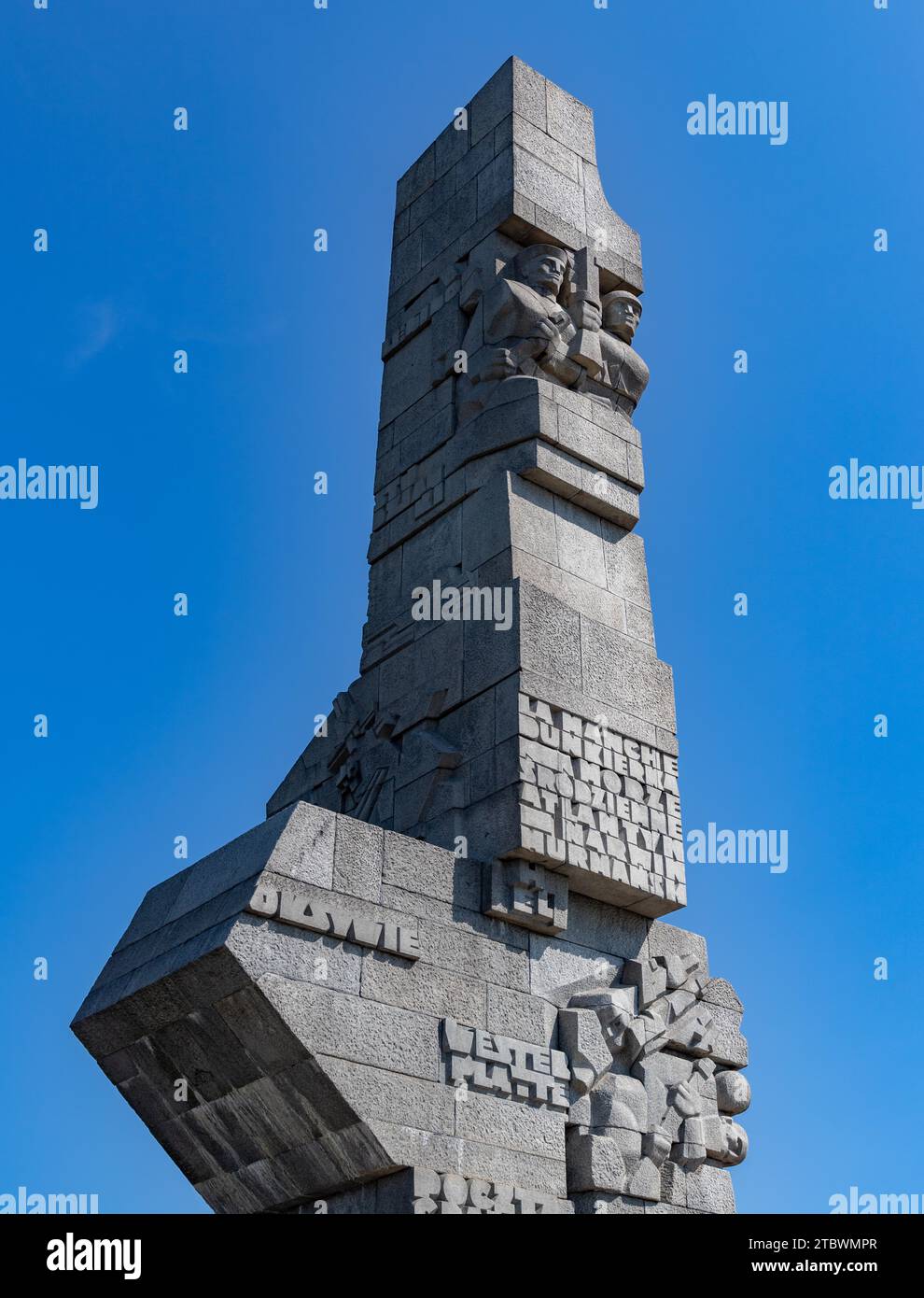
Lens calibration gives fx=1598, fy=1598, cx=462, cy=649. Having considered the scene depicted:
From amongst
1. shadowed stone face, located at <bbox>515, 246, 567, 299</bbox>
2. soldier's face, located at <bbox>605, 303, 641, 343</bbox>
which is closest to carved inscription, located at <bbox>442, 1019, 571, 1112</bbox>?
shadowed stone face, located at <bbox>515, 246, 567, 299</bbox>

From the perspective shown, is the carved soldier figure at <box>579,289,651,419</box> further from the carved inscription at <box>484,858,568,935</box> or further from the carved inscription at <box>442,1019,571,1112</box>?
the carved inscription at <box>442,1019,571,1112</box>

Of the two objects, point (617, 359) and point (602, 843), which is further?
point (617, 359)

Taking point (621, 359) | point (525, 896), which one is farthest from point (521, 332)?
point (525, 896)

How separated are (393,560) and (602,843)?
3.04 m

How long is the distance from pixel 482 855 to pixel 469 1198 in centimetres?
212

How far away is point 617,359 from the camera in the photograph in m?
12.4

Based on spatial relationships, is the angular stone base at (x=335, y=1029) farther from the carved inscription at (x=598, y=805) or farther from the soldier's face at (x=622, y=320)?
the soldier's face at (x=622, y=320)

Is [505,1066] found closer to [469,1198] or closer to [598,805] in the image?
[469,1198]

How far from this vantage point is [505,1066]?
30.2ft

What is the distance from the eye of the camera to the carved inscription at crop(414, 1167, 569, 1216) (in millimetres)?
8453

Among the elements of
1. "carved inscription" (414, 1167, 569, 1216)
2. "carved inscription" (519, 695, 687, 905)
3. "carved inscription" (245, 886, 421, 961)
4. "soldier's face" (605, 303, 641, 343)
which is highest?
"soldier's face" (605, 303, 641, 343)

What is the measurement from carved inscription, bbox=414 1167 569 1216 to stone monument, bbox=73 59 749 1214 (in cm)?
2
